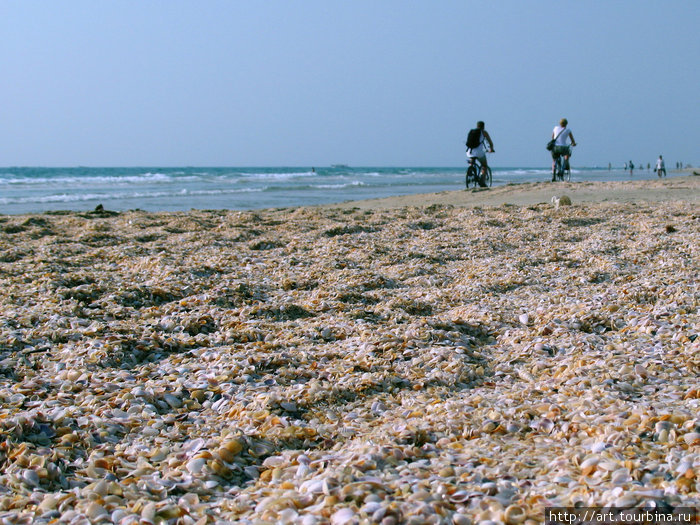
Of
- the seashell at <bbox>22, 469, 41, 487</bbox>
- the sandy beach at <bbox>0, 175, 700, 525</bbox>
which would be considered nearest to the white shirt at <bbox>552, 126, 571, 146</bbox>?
the sandy beach at <bbox>0, 175, 700, 525</bbox>

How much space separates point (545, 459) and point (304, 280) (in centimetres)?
312

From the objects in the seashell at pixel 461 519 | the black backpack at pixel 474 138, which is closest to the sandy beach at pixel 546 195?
the black backpack at pixel 474 138

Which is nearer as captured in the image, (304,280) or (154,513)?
(154,513)

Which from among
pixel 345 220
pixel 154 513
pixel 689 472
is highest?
pixel 345 220

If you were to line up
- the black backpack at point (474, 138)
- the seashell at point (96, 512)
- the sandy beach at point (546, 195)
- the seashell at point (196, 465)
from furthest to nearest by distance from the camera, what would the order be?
the black backpack at point (474, 138)
the sandy beach at point (546, 195)
the seashell at point (196, 465)
the seashell at point (96, 512)

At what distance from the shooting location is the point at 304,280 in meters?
4.80

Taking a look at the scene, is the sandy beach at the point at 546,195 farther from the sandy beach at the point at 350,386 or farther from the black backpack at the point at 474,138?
the sandy beach at the point at 350,386

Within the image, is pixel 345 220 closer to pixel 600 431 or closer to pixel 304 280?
pixel 304 280

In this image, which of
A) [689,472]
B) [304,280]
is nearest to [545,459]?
[689,472]

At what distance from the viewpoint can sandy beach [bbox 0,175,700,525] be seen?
5.69 ft

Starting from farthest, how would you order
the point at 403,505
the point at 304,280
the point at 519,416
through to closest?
1. the point at 304,280
2. the point at 519,416
3. the point at 403,505

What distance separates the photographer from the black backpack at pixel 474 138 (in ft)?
41.5

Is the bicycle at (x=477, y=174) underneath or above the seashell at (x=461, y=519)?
above

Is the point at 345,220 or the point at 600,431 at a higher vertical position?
the point at 345,220
